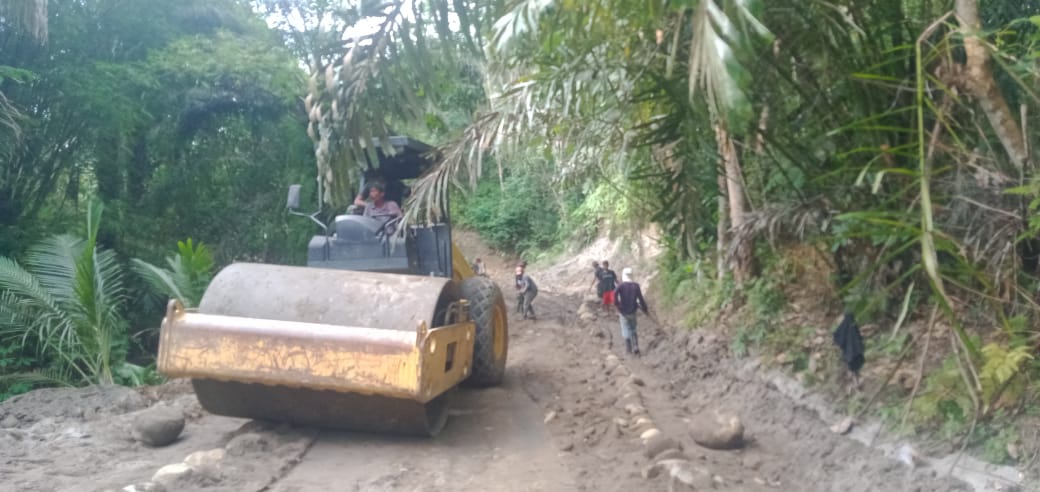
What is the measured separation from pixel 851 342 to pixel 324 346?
3.84m

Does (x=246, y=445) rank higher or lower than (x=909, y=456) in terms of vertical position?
higher

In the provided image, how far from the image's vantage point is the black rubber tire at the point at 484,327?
8438 millimetres

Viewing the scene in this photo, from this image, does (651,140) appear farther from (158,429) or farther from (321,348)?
(158,429)

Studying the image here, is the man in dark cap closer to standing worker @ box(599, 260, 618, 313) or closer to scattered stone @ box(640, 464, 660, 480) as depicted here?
scattered stone @ box(640, 464, 660, 480)

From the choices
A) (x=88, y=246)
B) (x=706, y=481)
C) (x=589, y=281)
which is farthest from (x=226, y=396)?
(x=589, y=281)

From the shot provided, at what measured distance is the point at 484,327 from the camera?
8477 millimetres

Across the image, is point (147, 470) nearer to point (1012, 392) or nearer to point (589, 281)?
point (1012, 392)

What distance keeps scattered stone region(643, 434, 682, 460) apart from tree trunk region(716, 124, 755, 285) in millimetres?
2103

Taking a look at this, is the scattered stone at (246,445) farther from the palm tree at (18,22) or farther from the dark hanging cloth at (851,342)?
the palm tree at (18,22)

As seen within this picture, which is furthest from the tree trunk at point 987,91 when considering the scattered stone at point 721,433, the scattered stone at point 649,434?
the scattered stone at point 649,434

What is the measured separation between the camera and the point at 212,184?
16.7 metres

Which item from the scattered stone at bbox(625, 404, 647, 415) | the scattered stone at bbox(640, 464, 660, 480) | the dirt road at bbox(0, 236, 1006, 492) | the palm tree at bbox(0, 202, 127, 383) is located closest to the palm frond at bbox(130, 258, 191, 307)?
the palm tree at bbox(0, 202, 127, 383)

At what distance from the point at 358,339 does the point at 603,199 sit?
16.1 meters

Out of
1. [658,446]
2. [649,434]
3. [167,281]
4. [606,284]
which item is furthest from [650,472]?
[606,284]
